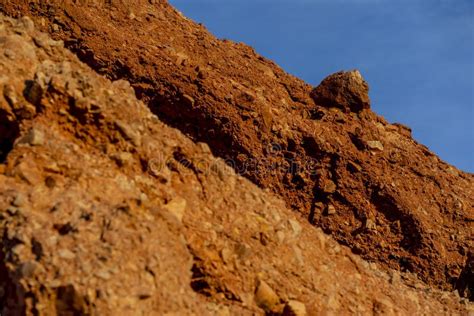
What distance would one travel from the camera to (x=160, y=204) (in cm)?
1148

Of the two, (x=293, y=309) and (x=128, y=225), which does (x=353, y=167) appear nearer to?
(x=293, y=309)

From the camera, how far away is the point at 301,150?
62.3 feet

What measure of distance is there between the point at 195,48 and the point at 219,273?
10.3 metres

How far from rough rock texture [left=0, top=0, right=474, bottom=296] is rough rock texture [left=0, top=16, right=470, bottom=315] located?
15.1ft

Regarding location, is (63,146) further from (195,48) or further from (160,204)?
(195,48)

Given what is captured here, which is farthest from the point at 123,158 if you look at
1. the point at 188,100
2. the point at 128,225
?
the point at 188,100

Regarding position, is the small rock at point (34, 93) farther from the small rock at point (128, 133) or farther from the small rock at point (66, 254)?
the small rock at point (66, 254)

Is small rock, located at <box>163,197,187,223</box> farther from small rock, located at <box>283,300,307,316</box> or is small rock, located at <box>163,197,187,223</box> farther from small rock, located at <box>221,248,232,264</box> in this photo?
small rock, located at <box>283,300,307,316</box>

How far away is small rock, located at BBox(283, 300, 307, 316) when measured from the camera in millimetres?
11758

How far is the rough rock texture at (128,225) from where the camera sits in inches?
377

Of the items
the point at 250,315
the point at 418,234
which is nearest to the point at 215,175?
the point at 250,315

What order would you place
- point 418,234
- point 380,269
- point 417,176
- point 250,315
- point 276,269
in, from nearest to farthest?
1. point 250,315
2. point 276,269
3. point 380,269
4. point 418,234
5. point 417,176

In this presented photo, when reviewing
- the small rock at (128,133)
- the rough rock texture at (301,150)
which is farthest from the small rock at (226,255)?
the rough rock texture at (301,150)

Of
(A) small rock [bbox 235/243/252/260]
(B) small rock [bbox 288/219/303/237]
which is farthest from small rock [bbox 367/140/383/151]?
(A) small rock [bbox 235/243/252/260]
